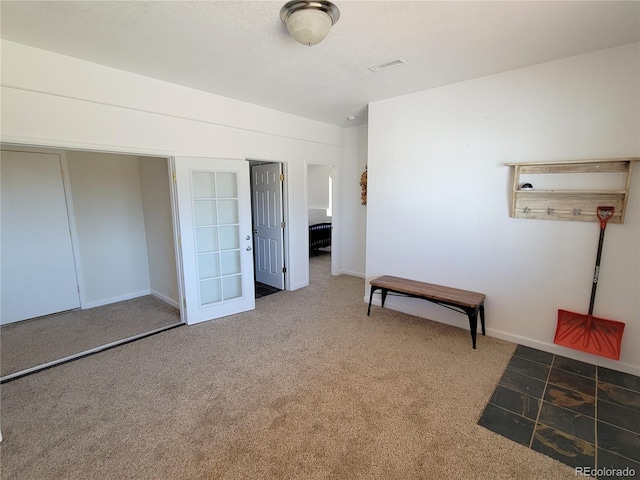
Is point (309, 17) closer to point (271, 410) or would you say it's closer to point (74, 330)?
point (271, 410)

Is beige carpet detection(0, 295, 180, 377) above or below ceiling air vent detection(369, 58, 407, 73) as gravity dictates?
below

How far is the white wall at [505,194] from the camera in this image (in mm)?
2525

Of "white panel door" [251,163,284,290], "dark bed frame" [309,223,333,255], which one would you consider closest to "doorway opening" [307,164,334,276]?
"dark bed frame" [309,223,333,255]

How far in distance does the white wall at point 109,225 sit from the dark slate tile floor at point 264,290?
1.76 metres

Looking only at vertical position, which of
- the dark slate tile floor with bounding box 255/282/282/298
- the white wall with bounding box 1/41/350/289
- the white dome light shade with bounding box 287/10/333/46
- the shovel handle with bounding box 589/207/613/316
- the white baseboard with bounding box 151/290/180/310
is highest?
the white dome light shade with bounding box 287/10/333/46

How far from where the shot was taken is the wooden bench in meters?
2.98

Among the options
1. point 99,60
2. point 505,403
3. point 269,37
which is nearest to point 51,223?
point 99,60

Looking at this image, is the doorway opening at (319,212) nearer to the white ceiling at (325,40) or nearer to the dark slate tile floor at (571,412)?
the white ceiling at (325,40)

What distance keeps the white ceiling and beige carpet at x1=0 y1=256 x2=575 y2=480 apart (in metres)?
2.71

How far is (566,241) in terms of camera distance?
9.07 ft

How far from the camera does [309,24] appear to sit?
1.88 m

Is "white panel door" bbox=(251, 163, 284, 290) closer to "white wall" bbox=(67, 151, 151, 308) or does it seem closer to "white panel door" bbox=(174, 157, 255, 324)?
"white panel door" bbox=(174, 157, 255, 324)

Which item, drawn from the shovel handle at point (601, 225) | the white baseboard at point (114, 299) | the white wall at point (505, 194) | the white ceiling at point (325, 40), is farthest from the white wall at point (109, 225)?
the shovel handle at point (601, 225)

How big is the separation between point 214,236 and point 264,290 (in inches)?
60.1
